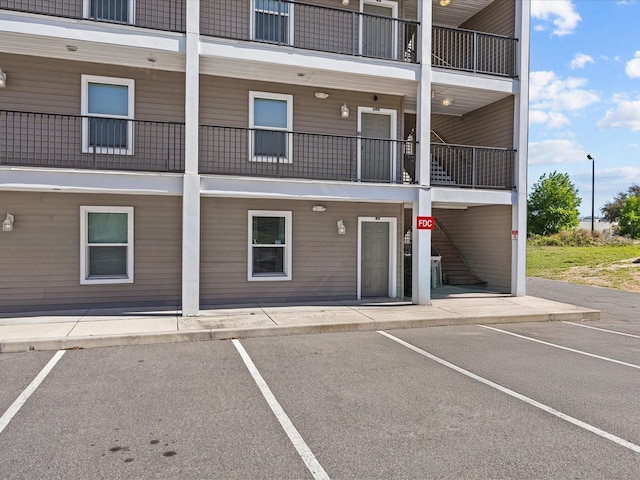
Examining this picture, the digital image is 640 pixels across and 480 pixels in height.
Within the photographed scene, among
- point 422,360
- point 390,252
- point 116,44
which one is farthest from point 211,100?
point 422,360

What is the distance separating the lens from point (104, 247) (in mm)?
10547

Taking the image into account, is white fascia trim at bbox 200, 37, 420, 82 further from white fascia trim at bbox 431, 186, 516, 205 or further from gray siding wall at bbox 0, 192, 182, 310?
gray siding wall at bbox 0, 192, 182, 310

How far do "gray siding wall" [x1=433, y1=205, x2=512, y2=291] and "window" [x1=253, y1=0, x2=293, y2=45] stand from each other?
7.60 metres

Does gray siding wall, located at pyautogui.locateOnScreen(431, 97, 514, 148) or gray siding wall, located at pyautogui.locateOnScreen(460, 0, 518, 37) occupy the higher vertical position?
gray siding wall, located at pyautogui.locateOnScreen(460, 0, 518, 37)

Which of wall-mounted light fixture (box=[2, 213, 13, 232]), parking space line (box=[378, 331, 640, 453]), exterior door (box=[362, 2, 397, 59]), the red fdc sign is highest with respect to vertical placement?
exterior door (box=[362, 2, 397, 59])

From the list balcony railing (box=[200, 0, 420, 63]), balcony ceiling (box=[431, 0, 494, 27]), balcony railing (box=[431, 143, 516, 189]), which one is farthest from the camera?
balcony ceiling (box=[431, 0, 494, 27])

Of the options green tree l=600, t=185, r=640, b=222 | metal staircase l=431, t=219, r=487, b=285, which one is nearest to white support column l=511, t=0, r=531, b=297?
metal staircase l=431, t=219, r=487, b=285

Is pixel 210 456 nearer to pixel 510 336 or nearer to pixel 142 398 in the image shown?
pixel 142 398

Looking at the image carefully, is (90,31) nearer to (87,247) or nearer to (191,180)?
(191,180)

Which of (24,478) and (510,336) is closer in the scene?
(24,478)

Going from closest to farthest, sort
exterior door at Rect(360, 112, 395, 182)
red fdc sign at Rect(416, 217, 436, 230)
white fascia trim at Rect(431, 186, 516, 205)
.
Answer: red fdc sign at Rect(416, 217, 436, 230) → white fascia trim at Rect(431, 186, 516, 205) → exterior door at Rect(360, 112, 395, 182)

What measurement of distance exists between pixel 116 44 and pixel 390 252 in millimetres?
8023

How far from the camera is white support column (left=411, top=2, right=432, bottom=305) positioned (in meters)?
11.3

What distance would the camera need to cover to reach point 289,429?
458 cm
